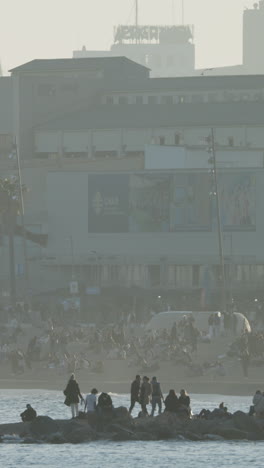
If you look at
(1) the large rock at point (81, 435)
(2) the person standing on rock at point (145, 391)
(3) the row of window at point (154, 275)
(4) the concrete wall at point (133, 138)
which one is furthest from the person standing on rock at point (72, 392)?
(4) the concrete wall at point (133, 138)

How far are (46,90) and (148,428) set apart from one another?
383ft

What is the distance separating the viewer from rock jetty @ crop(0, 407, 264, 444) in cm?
6081

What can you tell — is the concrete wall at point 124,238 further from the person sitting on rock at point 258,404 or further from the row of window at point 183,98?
the person sitting on rock at point 258,404

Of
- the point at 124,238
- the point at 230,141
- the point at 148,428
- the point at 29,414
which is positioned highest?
the point at 230,141

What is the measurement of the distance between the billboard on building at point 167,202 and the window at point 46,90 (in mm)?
34449

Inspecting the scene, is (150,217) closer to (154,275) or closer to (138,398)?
(154,275)

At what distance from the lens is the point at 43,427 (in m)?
62.2

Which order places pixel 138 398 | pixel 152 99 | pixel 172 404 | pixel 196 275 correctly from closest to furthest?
pixel 172 404 < pixel 138 398 < pixel 196 275 < pixel 152 99

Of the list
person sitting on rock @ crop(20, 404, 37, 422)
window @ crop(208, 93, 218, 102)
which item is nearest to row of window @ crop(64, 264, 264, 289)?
window @ crop(208, 93, 218, 102)

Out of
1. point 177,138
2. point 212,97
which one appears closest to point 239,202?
point 177,138

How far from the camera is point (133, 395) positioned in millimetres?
59594

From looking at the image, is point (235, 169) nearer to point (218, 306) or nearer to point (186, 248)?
point (186, 248)

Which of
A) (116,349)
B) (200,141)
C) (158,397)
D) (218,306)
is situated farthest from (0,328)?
(200,141)

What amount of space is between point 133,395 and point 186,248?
8075 centimetres
